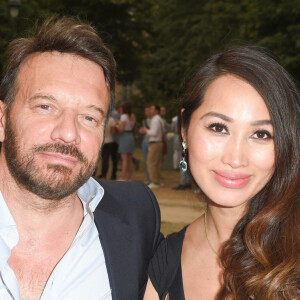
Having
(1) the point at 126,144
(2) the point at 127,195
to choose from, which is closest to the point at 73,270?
(2) the point at 127,195

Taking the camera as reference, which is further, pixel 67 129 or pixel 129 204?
pixel 129 204

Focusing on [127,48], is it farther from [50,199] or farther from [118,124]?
[50,199]

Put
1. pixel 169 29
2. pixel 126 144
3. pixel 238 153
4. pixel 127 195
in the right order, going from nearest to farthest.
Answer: pixel 238 153 → pixel 127 195 → pixel 126 144 → pixel 169 29

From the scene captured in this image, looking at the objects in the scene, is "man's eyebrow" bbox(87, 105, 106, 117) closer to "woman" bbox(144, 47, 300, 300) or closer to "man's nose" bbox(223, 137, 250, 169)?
"woman" bbox(144, 47, 300, 300)

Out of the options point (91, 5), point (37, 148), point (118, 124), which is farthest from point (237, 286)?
point (91, 5)

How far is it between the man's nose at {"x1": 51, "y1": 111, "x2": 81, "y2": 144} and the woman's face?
0.68 meters

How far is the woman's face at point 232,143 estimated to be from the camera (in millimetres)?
2350

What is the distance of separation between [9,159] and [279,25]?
601 inches

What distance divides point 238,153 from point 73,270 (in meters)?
1.13

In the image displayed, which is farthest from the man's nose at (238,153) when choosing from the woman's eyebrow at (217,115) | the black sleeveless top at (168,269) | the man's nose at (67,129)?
the man's nose at (67,129)

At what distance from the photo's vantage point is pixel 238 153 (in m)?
2.35

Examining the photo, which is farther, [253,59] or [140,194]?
[140,194]

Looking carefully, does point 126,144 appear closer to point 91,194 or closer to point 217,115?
point 91,194

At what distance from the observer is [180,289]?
8.54 ft
